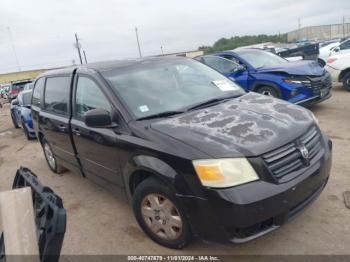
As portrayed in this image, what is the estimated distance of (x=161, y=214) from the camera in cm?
305

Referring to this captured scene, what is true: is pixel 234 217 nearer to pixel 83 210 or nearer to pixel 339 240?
pixel 339 240

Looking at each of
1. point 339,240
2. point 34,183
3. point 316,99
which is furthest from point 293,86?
point 34,183

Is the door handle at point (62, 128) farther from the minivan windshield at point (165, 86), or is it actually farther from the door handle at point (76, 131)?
the minivan windshield at point (165, 86)

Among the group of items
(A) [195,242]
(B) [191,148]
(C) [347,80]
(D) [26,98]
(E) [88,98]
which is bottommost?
(A) [195,242]

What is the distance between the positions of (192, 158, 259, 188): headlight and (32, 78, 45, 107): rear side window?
12.9 ft

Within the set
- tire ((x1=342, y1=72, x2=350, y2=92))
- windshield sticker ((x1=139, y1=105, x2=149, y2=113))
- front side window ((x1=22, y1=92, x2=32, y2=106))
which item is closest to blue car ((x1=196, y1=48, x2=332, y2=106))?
tire ((x1=342, y1=72, x2=350, y2=92))

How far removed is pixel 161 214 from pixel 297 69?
5.55 metres

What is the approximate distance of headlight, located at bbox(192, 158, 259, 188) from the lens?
2.57m

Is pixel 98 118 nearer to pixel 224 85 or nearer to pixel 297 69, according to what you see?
pixel 224 85

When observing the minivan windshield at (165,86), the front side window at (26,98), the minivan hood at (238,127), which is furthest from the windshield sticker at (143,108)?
the front side window at (26,98)

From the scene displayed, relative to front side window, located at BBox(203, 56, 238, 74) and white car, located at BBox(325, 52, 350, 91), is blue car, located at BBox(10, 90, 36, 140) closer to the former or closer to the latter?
front side window, located at BBox(203, 56, 238, 74)

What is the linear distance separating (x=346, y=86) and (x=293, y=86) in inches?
147

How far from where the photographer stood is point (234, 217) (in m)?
2.54

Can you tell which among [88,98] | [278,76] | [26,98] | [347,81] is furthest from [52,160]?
[347,81]
